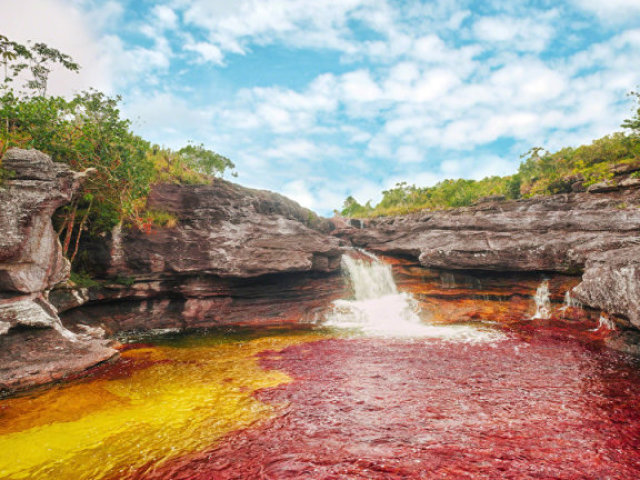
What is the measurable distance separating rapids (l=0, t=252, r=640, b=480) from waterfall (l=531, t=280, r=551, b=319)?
193cm

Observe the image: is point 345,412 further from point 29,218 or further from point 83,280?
point 83,280

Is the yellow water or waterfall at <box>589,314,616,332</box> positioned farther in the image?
waterfall at <box>589,314,616,332</box>

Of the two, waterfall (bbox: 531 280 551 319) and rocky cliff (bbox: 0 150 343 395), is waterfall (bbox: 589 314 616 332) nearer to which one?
waterfall (bbox: 531 280 551 319)

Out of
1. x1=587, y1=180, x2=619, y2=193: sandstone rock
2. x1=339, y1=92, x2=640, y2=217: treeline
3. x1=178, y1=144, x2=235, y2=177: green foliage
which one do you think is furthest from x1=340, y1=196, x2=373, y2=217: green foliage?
x1=587, y1=180, x2=619, y2=193: sandstone rock

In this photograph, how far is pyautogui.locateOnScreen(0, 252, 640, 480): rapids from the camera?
5.22 m

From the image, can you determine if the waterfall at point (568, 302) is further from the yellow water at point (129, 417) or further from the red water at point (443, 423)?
the yellow water at point (129, 417)

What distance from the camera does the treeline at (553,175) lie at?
22094 mm

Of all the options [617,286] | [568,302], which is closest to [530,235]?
[568,302]

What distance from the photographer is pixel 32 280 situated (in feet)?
37.6

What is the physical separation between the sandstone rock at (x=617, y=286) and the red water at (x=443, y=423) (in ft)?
6.25

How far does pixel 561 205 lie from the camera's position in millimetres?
21141

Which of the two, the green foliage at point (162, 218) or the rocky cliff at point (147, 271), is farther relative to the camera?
the green foliage at point (162, 218)

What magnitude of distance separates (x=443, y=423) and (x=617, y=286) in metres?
9.58

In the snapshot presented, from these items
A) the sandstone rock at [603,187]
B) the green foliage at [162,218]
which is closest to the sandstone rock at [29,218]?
the green foliage at [162,218]
